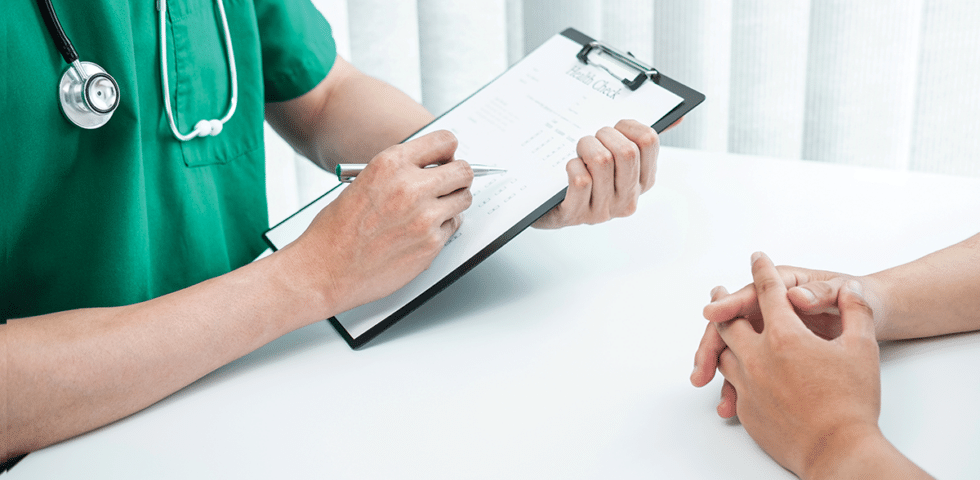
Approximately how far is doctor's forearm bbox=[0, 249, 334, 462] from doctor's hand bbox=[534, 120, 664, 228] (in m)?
0.24

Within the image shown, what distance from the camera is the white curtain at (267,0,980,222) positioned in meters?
1.27

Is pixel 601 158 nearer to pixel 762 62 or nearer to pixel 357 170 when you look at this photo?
pixel 357 170

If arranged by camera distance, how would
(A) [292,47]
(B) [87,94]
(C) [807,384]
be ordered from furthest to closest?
(A) [292,47]
(B) [87,94]
(C) [807,384]

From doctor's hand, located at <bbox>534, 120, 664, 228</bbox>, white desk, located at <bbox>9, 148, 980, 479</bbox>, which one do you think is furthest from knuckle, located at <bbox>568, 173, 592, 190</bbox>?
white desk, located at <bbox>9, 148, 980, 479</bbox>

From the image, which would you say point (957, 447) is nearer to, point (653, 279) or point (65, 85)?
point (653, 279)

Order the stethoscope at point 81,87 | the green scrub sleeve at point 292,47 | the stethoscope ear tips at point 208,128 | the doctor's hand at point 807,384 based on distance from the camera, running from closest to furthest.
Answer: the doctor's hand at point 807,384 < the stethoscope at point 81,87 < the stethoscope ear tips at point 208,128 < the green scrub sleeve at point 292,47

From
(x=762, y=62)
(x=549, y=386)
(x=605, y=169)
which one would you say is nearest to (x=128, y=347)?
(x=549, y=386)

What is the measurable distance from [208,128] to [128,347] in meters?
0.30

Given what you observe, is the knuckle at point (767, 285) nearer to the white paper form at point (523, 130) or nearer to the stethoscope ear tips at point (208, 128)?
the white paper form at point (523, 130)

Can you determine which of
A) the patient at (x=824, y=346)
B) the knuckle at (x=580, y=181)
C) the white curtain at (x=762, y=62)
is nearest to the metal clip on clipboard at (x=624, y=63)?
the knuckle at (x=580, y=181)

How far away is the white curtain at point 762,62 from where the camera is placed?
127 cm

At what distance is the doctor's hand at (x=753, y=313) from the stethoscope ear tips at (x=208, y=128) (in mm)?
537

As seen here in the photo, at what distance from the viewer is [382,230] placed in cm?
59

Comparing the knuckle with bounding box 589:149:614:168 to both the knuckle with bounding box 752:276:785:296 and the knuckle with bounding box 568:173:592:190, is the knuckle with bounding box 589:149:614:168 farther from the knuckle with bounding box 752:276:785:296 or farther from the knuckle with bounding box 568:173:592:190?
the knuckle with bounding box 752:276:785:296
